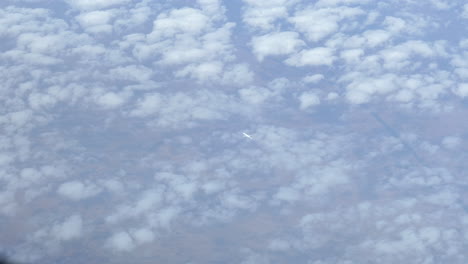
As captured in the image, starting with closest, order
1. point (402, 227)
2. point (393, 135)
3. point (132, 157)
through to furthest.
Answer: point (402, 227) < point (132, 157) < point (393, 135)

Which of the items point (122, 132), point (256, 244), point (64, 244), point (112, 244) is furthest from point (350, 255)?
point (122, 132)

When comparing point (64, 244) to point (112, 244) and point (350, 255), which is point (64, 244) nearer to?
point (112, 244)

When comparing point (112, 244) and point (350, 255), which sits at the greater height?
point (112, 244)

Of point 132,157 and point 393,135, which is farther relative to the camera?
point 393,135

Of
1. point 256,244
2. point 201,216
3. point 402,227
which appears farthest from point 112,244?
point 402,227

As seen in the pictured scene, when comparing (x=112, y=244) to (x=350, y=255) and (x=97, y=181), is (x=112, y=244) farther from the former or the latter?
(x=350, y=255)

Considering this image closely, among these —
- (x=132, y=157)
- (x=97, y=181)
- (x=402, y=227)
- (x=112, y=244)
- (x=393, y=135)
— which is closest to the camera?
(x=112, y=244)

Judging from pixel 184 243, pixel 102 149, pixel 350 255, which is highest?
pixel 102 149

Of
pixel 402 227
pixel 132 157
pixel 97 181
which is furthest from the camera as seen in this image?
pixel 132 157

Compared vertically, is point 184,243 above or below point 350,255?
above
